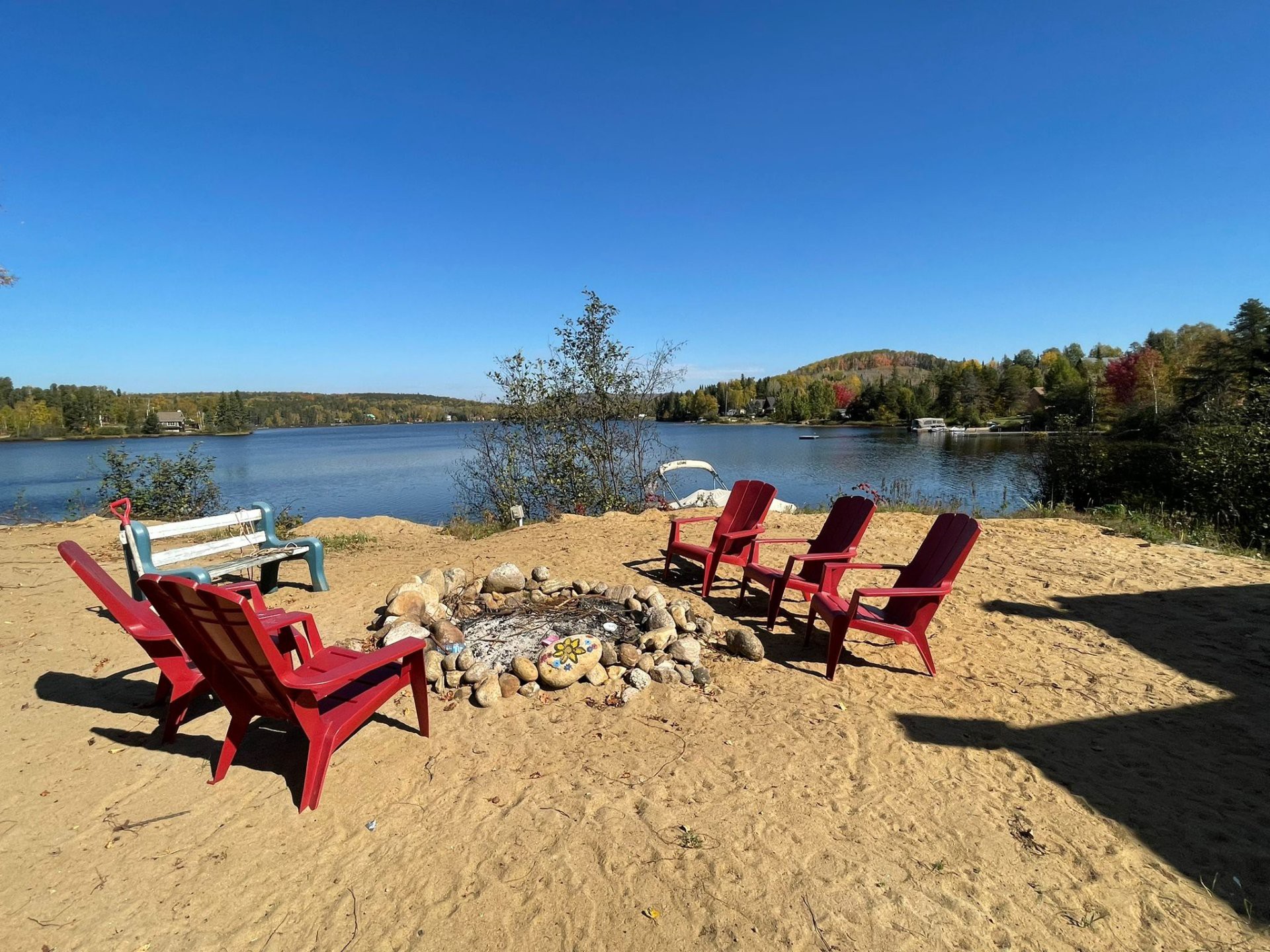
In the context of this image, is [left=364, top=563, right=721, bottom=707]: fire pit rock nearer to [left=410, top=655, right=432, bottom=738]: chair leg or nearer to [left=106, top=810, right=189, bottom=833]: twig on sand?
[left=410, top=655, right=432, bottom=738]: chair leg

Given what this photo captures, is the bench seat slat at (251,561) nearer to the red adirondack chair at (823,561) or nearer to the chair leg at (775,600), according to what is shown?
the red adirondack chair at (823,561)

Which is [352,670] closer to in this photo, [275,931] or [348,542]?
[275,931]

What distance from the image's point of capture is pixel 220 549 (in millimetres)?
5078

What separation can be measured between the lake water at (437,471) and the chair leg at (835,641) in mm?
10047


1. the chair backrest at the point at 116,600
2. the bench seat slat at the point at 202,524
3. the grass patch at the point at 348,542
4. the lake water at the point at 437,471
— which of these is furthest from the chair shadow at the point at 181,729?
the lake water at the point at 437,471

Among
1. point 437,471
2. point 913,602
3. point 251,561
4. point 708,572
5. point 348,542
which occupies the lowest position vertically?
point 437,471

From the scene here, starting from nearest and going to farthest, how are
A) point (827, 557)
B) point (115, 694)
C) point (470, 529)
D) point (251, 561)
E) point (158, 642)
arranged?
point (158, 642) < point (115, 694) < point (827, 557) < point (251, 561) < point (470, 529)

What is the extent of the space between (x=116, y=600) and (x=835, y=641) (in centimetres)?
414

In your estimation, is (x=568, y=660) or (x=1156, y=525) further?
(x=1156, y=525)

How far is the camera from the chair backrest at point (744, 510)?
213 inches

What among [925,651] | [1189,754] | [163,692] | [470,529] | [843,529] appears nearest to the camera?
[1189,754]

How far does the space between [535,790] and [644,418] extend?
999 centimetres

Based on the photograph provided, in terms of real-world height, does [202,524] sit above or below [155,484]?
above

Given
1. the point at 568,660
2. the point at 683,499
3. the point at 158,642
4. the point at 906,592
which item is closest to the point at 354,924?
the point at 568,660
